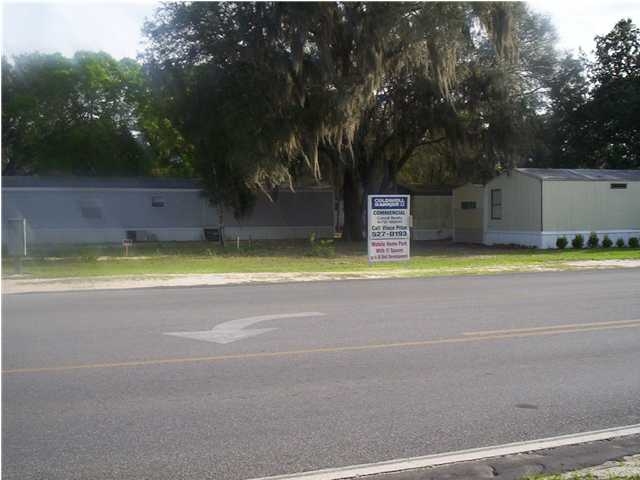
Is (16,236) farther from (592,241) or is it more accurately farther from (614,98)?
(614,98)

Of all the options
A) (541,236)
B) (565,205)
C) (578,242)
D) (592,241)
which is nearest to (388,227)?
(541,236)

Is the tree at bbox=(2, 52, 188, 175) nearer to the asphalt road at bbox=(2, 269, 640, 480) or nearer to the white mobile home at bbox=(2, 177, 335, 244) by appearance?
the white mobile home at bbox=(2, 177, 335, 244)

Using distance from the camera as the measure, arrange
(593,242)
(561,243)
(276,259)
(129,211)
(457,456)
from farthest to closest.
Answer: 1. (129,211)
2. (593,242)
3. (561,243)
4. (276,259)
5. (457,456)

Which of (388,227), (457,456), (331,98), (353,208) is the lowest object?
(457,456)

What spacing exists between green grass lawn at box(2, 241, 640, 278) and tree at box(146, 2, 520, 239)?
323 centimetres

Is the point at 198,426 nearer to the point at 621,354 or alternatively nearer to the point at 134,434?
the point at 134,434

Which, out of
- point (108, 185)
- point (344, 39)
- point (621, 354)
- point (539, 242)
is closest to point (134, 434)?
point (621, 354)

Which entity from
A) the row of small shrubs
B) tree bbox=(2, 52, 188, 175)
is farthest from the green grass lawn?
tree bbox=(2, 52, 188, 175)

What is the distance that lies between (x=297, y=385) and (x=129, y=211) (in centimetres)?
3137

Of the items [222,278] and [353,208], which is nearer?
[222,278]

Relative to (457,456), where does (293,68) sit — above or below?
above

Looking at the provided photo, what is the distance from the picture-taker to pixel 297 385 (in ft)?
24.7

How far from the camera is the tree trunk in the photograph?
37.7m

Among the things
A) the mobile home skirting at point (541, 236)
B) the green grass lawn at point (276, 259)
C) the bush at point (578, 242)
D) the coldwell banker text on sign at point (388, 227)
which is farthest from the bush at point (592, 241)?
the coldwell banker text on sign at point (388, 227)
